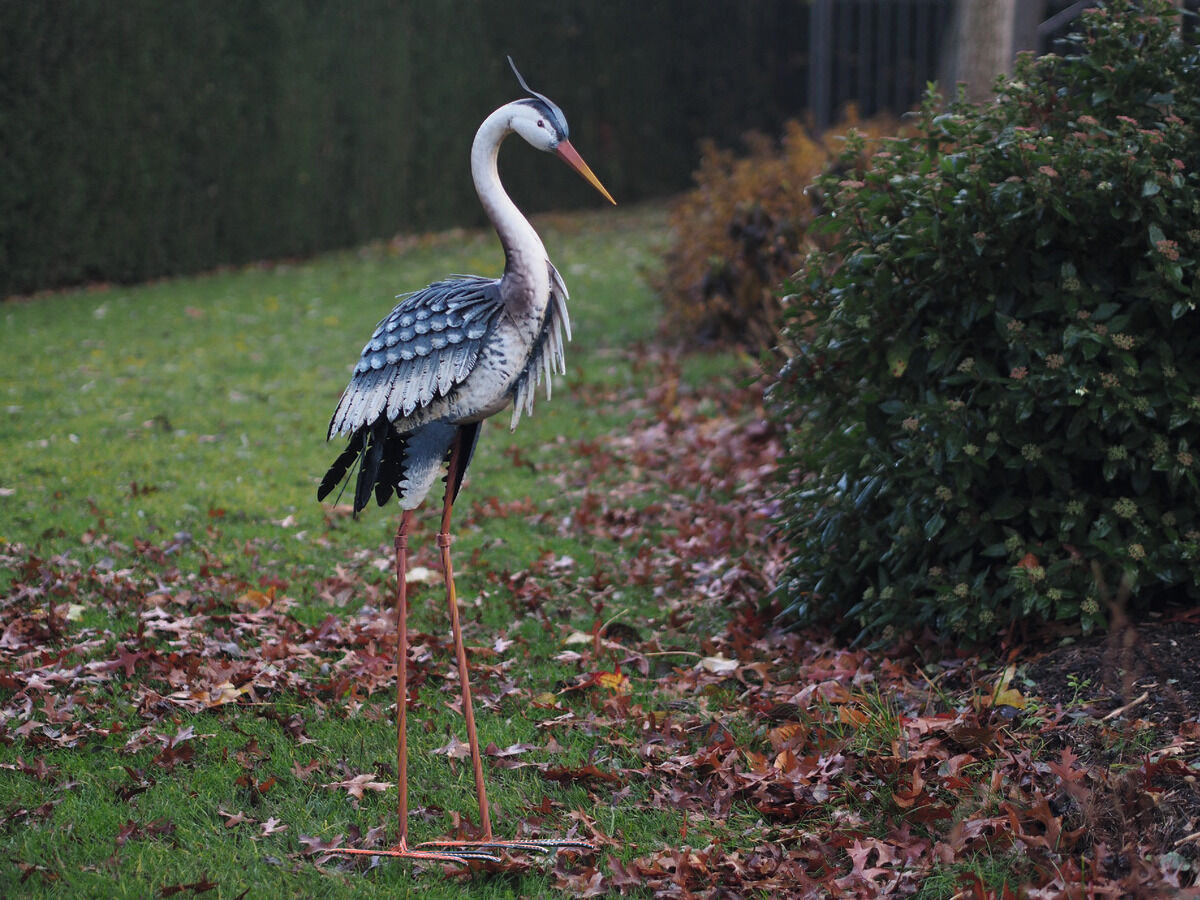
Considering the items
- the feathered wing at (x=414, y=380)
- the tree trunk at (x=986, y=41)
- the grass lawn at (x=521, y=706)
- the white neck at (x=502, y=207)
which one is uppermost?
the tree trunk at (x=986, y=41)

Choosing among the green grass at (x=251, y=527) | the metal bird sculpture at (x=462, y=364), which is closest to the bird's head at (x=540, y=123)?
the metal bird sculpture at (x=462, y=364)

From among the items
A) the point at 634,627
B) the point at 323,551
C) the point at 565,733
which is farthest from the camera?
the point at 323,551

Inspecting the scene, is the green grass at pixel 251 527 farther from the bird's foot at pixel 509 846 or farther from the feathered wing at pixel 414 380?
the feathered wing at pixel 414 380

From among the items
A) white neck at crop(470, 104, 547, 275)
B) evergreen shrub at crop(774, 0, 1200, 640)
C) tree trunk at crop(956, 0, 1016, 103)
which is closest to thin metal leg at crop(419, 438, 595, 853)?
white neck at crop(470, 104, 547, 275)

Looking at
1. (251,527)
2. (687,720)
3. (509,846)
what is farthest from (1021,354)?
(251,527)

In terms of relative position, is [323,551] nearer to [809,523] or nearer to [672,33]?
[809,523]

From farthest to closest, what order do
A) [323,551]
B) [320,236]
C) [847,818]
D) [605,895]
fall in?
[320,236], [323,551], [847,818], [605,895]

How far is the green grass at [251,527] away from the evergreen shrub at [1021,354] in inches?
44.5

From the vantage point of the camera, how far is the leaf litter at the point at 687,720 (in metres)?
3.04

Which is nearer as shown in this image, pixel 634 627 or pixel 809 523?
pixel 809 523

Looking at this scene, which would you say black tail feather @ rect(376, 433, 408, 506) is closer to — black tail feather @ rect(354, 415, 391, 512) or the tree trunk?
black tail feather @ rect(354, 415, 391, 512)

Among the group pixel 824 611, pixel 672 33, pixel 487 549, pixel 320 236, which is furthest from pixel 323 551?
pixel 672 33

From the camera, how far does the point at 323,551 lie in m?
5.70

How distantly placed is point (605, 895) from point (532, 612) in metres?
2.10
